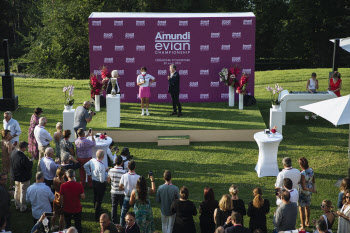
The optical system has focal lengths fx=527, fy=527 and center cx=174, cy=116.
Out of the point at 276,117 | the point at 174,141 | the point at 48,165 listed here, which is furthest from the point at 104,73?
the point at 48,165

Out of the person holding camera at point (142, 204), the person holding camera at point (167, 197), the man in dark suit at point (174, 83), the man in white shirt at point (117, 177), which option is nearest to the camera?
the person holding camera at point (142, 204)

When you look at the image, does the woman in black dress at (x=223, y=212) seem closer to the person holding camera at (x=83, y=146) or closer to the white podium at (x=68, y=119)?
the person holding camera at (x=83, y=146)

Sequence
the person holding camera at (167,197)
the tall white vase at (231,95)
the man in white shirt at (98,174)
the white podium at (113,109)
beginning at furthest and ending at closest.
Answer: the tall white vase at (231,95) < the white podium at (113,109) < the man in white shirt at (98,174) < the person holding camera at (167,197)

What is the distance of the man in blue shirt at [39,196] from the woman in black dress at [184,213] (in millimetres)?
2416

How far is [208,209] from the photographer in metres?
9.31

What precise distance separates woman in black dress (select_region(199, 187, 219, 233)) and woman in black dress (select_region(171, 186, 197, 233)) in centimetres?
20

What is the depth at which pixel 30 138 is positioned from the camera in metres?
14.0

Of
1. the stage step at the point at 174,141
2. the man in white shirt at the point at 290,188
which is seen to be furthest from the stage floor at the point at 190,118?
the man in white shirt at the point at 290,188

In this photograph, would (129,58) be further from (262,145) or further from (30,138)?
(262,145)

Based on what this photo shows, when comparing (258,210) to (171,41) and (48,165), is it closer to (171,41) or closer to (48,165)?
(48,165)

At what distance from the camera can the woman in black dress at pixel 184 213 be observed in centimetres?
923

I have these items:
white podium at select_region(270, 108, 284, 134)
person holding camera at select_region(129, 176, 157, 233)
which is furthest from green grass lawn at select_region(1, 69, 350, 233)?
person holding camera at select_region(129, 176, 157, 233)

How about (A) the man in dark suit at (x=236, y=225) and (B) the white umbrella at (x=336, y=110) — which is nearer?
(A) the man in dark suit at (x=236, y=225)

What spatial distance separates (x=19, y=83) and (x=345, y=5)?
24.1 m
